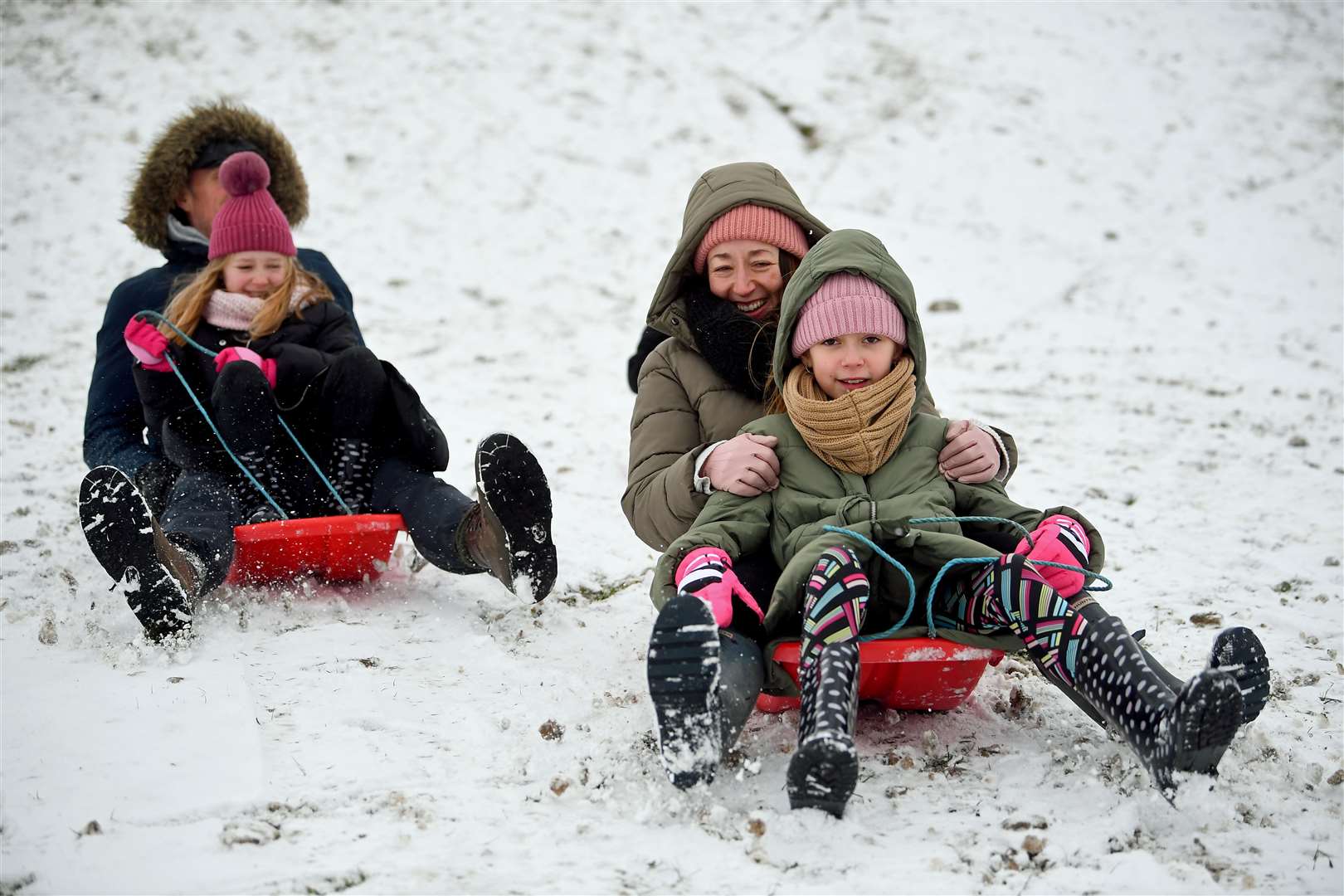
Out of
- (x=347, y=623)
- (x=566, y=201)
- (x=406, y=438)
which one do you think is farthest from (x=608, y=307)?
(x=347, y=623)

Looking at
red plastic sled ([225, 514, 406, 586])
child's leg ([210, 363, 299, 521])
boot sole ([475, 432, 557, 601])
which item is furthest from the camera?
child's leg ([210, 363, 299, 521])

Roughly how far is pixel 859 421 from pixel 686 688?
2.74ft

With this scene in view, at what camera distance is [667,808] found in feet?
7.37

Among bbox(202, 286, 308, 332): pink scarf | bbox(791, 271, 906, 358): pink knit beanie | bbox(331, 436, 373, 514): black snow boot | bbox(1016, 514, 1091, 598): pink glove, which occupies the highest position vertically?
bbox(791, 271, 906, 358): pink knit beanie

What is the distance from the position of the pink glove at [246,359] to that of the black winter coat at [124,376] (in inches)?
9.8

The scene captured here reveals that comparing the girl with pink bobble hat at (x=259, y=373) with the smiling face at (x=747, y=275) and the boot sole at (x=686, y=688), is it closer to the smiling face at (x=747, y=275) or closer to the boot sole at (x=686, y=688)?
the smiling face at (x=747, y=275)

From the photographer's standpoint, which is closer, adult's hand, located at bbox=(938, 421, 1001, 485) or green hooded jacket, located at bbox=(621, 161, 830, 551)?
adult's hand, located at bbox=(938, 421, 1001, 485)

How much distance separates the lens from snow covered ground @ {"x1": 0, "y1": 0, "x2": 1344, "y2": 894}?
2.15 metres

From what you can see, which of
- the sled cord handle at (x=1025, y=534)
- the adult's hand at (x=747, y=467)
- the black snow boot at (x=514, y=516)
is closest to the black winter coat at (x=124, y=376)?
the black snow boot at (x=514, y=516)

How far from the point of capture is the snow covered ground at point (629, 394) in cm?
215

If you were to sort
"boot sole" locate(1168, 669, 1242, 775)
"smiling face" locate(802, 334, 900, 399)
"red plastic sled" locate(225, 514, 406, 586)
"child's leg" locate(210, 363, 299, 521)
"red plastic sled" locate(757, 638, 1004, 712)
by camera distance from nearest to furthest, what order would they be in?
"boot sole" locate(1168, 669, 1242, 775) < "red plastic sled" locate(757, 638, 1004, 712) < "smiling face" locate(802, 334, 900, 399) < "red plastic sled" locate(225, 514, 406, 586) < "child's leg" locate(210, 363, 299, 521)

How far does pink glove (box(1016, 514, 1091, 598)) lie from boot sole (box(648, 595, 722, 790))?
32.1 inches

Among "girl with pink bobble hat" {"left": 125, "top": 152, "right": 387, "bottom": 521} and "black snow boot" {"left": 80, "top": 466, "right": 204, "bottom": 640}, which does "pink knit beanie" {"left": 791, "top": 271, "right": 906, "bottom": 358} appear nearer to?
"girl with pink bobble hat" {"left": 125, "top": 152, "right": 387, "bottom": 521}

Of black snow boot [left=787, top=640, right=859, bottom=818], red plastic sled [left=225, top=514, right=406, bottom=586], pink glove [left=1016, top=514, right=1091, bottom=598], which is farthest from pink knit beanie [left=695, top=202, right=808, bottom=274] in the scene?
black snow boot [left=787, top=640, right=859, bottom=818]
